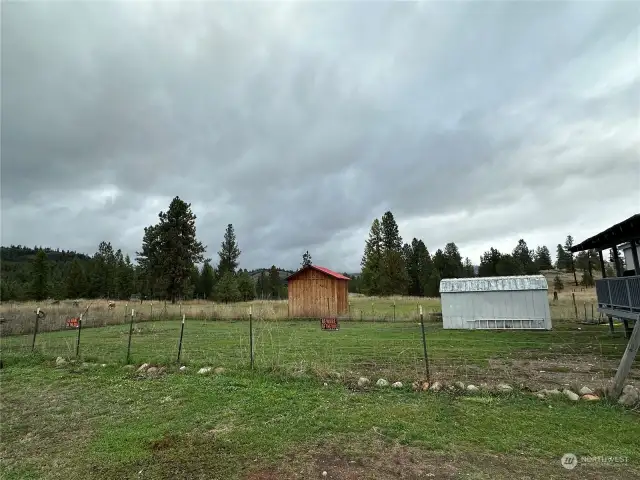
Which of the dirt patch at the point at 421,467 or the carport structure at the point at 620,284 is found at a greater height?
the carport structure at the point at 620,284

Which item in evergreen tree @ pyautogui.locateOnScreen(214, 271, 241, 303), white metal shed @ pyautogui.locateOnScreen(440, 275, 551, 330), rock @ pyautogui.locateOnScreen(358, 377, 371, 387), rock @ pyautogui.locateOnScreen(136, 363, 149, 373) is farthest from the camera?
evergreen tree @ pyautogui.locateOnScreen(214, 271, 241, 303)

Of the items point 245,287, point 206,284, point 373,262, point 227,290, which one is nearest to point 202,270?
point 206,284

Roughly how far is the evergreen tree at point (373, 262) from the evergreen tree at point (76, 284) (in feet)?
146

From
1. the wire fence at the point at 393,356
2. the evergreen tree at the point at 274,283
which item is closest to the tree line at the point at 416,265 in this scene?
the evergreen tree at the point at 274,283

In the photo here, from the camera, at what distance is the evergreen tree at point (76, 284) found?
57.6 meters

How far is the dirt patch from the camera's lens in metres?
3.80

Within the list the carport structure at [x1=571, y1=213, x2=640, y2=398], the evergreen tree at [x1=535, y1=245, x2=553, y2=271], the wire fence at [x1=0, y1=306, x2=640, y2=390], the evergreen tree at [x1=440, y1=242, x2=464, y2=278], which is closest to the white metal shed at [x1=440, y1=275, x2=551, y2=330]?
the wire fence at [x1=0, y1=306, x2=640, y2=390]

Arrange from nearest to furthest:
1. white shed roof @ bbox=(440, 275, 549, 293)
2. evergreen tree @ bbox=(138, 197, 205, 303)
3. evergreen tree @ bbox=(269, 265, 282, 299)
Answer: white shed roof @ bbox=(440, 275, 549, 293) < evergreen tree @ bbox=(138, 197, 205, 303) < evergreen tree @ bbox=(269, 265, 282, 299)

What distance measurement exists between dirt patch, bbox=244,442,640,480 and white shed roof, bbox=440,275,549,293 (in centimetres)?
1847

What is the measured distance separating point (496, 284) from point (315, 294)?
43.6 ft

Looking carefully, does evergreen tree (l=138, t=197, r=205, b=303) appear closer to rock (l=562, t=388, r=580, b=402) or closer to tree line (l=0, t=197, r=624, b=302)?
tree line (l=0, t=197, r=624, b=302)

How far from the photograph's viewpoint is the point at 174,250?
1704 inches

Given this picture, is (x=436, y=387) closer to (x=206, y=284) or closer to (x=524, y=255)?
(x=206, y=284)

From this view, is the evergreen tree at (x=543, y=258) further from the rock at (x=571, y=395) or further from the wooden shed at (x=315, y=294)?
the rock at (x=571, y=395)
